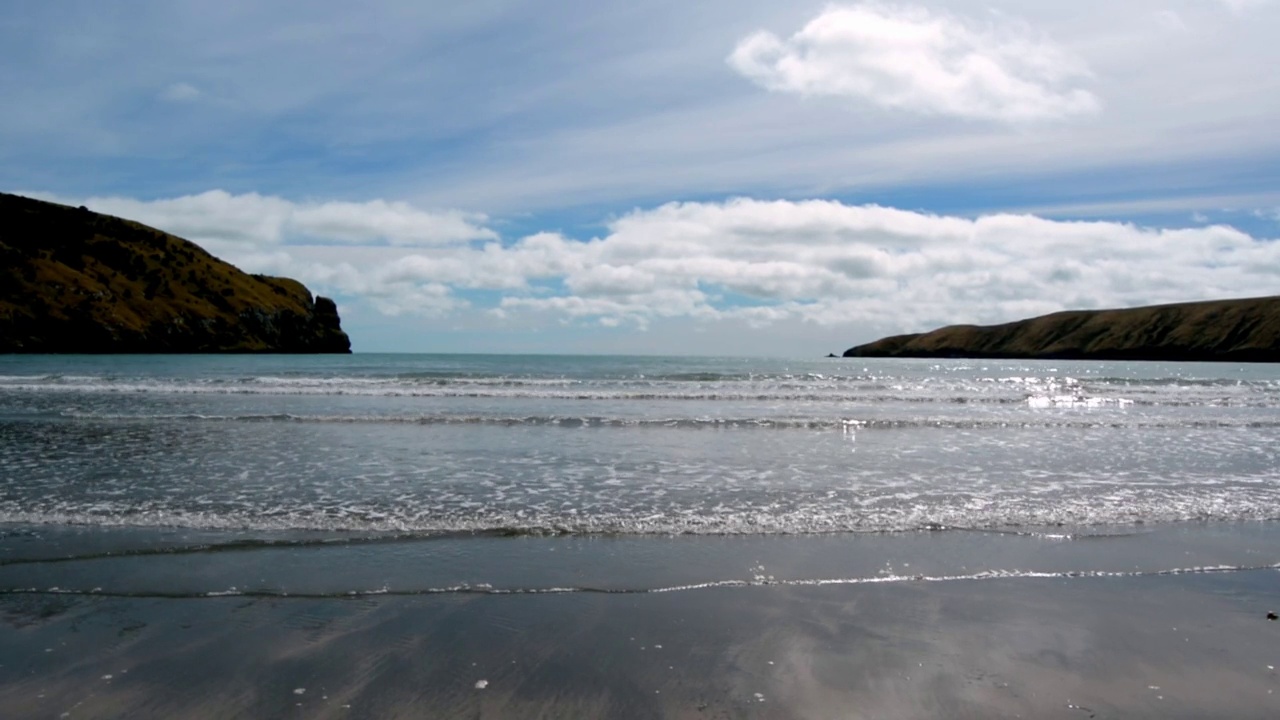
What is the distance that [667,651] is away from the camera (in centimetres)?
623

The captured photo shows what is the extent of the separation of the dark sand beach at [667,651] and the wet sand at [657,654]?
0.06 feet

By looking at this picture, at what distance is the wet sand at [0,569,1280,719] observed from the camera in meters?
5.38

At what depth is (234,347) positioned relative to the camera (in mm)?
140750

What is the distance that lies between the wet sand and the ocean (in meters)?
0.06

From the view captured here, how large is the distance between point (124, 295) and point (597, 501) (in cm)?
14945

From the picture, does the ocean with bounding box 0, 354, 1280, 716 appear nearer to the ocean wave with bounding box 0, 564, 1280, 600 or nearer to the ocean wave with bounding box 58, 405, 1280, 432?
the ocean wave with bounding box 0, 564, 1280, 600

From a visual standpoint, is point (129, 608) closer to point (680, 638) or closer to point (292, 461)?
point (680, 638)

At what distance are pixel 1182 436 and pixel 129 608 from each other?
85.4 feet

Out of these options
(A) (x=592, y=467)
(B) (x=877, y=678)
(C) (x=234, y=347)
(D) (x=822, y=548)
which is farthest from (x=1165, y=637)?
(C) (x=234, y=347)

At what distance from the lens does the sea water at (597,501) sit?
862 centimetres

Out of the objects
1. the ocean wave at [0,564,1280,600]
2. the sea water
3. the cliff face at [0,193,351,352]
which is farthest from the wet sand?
the cliff face at [0,193,351,352]

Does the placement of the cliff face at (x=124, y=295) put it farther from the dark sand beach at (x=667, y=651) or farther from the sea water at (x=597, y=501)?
the dark sand beach at (x=667, y=651)

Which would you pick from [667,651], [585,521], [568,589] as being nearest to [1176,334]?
[585,521]

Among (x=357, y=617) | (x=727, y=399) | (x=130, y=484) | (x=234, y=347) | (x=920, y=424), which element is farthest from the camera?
(x=234, y=347)
